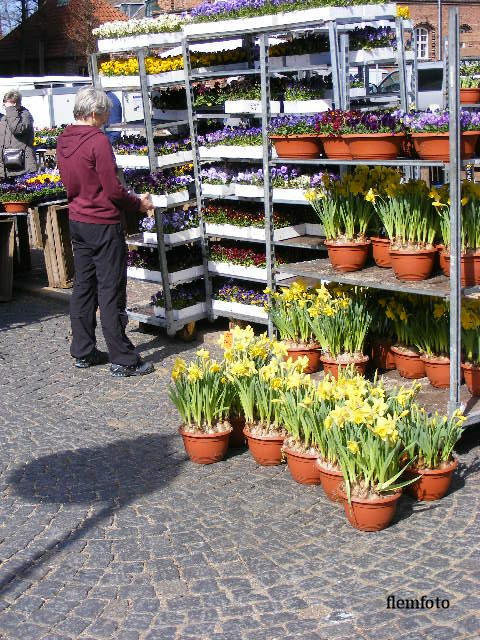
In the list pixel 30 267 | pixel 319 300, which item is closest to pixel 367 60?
pixel 319 300

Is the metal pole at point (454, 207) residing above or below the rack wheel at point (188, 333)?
above

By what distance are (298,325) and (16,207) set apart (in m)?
4.82

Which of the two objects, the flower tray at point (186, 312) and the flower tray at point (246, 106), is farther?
the flower tray at point (186, 312)

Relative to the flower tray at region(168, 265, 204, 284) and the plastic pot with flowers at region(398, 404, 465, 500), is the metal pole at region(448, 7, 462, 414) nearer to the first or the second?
the plastic pot with flowers at region(398, 404, 465, 500)

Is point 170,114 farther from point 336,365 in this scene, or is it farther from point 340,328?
point 336,365

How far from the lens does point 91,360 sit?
25.4ft

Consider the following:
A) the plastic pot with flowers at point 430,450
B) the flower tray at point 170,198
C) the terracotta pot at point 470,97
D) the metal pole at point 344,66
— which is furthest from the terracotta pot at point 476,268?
the terracotta pot at point 470,97

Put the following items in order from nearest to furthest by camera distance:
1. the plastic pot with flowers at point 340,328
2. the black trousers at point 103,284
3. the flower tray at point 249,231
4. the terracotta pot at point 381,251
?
the terracotta pot at point 381,251
the plastic pot with flowers at point 340,328
the black trousers at point 103,284
the flower tray at point 249,231

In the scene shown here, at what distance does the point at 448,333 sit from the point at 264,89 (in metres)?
2.49

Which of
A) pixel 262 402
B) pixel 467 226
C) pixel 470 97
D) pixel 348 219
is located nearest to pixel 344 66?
pixel 348 219

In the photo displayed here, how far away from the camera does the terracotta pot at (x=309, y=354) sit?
21.7ft

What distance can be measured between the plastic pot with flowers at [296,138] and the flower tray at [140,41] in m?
1.40

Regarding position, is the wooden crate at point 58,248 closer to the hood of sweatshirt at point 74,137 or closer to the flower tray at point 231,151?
the flower tray at point 231,151

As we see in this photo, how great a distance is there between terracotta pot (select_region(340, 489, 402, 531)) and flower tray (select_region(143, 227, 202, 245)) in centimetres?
382
